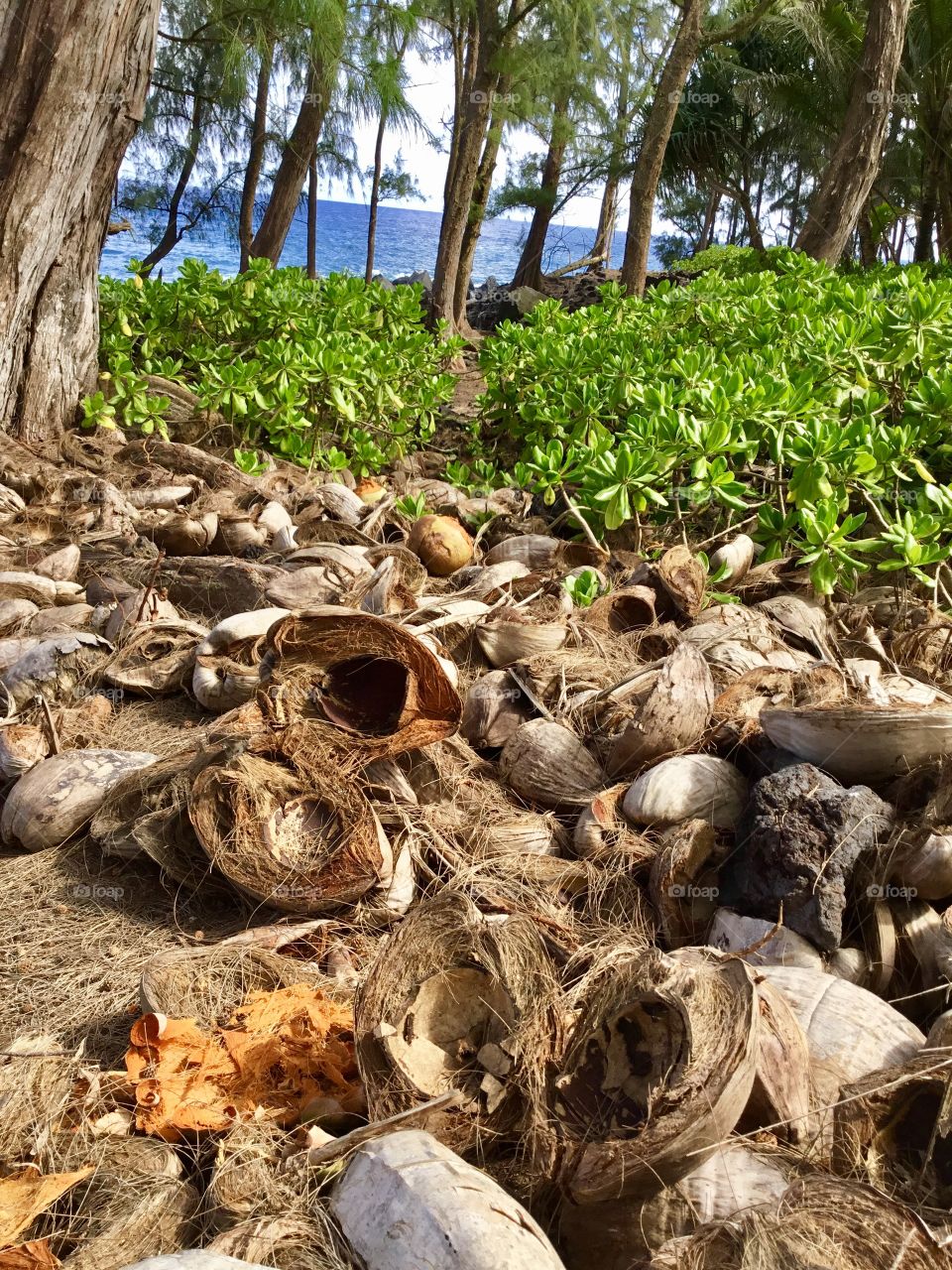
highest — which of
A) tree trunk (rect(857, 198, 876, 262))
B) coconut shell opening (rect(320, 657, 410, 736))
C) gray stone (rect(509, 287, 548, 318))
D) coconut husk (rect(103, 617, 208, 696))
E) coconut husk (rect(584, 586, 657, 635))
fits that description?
tree trunk (rect(857, 198, 876, 262))

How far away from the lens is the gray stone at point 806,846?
2.25 metres

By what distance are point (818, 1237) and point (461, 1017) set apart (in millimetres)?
825

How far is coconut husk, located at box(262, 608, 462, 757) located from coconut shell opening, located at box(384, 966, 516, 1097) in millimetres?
802

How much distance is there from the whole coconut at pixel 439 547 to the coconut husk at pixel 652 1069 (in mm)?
2734

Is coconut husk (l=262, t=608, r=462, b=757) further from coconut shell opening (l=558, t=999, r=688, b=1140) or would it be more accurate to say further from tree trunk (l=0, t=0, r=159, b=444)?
tree trunk (l=0, t=0, r=159, b=444)

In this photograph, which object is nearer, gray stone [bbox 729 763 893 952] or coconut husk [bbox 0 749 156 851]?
gray stone [bbox 729 763 893 952]

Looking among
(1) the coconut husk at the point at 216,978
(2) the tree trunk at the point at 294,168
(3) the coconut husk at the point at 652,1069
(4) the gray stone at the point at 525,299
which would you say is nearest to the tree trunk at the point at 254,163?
(2) the tree trunk at the point at 294,168

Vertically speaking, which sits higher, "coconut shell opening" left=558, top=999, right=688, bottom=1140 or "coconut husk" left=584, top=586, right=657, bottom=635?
"coconut husk" left=584, top=586, right=657, bottom=635

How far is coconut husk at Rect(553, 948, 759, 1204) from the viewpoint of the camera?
5.18ft

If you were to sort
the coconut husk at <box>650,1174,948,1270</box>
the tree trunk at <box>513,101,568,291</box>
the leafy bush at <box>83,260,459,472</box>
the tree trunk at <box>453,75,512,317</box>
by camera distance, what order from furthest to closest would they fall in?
1. the tree trunk at <box>513,101,568,291</box>
2. the tree trunk at <box>453,75,512,317</box>
3. the leafy bush at <box>83,260,459,472</box>
4. the coconut husk at <box>650,1174,948,1270</box>

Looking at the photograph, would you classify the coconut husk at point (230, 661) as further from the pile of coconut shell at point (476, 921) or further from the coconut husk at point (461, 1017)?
the coconut husk at point (461, 1017)

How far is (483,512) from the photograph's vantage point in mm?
5102

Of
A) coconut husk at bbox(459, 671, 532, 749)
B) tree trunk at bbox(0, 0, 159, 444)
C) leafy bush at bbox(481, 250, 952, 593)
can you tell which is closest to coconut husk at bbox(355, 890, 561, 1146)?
coconut husk at bbox(459, 671, 532, 749)

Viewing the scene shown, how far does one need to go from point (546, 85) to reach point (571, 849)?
571 inches
